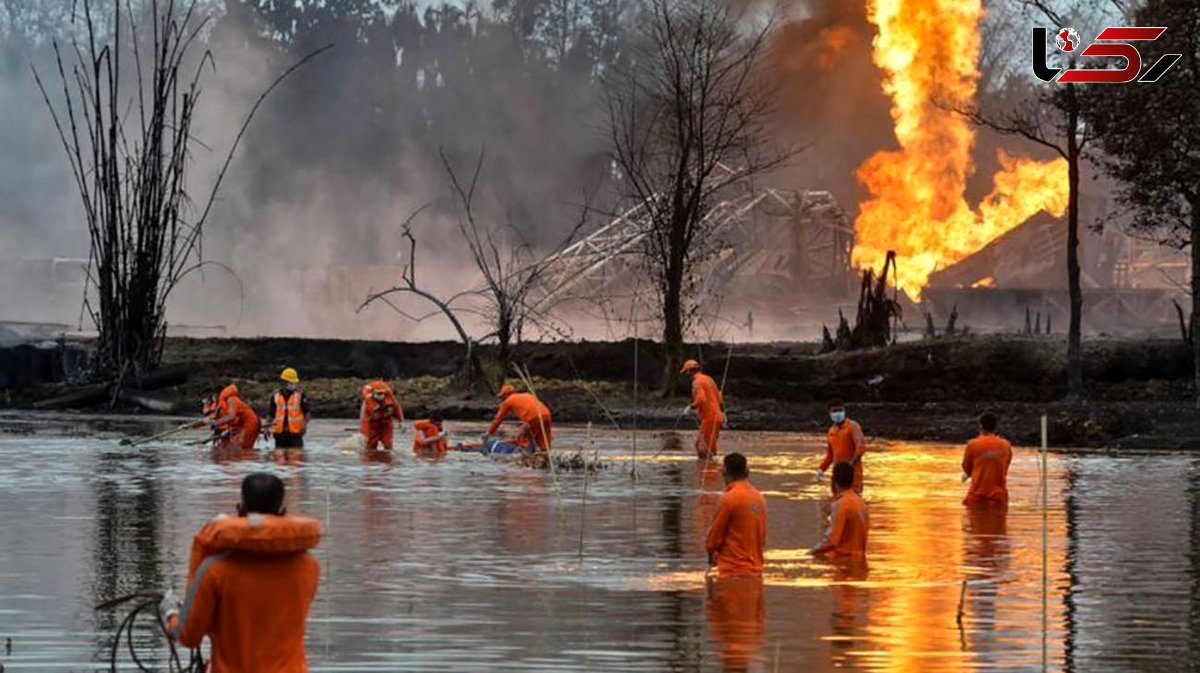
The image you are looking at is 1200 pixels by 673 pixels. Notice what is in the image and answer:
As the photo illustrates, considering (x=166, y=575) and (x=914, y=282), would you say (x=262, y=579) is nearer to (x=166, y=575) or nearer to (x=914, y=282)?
(x=166, y=575)

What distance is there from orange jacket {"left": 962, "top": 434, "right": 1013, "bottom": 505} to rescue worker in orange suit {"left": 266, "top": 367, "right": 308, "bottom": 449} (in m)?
12.0

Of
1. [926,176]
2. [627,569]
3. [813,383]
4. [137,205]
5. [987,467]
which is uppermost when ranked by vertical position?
[926,176]

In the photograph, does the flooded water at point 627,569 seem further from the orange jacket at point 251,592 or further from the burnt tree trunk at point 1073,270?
the burnt tree trunk at point 1073,270

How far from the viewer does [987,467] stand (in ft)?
77.7

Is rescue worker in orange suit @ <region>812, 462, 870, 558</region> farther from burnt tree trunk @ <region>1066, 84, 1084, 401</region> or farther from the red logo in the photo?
burnt tree trunk @ <region>1066, 84, 1084, 401</region>

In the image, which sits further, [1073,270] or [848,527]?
[1073,270]

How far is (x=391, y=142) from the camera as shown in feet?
310

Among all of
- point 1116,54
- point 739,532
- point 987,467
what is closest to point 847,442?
point 987,467

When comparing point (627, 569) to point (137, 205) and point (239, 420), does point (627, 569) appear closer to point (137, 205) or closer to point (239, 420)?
point (239, 420)

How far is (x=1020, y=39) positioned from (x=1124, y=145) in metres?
60.4

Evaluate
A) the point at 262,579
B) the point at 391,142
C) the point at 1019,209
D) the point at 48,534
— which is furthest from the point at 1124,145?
the point at 391,142

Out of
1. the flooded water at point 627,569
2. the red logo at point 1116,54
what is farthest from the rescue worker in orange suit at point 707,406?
the red logo at point 1116,54

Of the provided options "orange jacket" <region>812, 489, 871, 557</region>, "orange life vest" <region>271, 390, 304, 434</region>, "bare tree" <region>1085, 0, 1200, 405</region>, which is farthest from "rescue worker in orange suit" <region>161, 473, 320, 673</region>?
"bare tree" <region>1085, 0, 1200, 405</region>

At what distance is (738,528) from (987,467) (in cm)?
777
